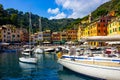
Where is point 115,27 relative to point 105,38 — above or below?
above

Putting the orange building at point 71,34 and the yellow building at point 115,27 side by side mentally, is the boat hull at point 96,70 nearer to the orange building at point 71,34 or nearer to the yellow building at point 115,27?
the yellow building at point 115,27

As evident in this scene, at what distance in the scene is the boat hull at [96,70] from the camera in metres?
23.2

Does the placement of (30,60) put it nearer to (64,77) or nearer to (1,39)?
(64,77)

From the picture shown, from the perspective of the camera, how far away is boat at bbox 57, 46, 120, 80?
23.4m

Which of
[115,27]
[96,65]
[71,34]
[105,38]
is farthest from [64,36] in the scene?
[105,38]

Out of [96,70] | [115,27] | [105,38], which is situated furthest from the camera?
[115,27]

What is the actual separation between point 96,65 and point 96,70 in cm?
50

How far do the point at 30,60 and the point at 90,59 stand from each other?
1905 cm

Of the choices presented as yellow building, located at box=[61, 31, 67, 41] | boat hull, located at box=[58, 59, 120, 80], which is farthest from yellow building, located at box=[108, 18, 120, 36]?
yellow building, located at box=[61, 31, 67, 41]

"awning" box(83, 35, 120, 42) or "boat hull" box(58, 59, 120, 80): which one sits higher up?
"awning" box(83, 35, 120, 42)

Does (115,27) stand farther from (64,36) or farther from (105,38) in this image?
(64,36)

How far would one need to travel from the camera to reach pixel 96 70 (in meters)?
24.9

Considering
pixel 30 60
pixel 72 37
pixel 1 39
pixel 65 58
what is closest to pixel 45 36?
pixel 72 37

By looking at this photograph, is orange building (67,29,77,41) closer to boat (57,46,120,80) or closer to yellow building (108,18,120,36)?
yellow building (108,18,120,36)
